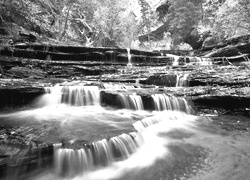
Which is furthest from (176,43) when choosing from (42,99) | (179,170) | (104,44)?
(179,170)

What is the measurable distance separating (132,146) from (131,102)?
11.1 ft

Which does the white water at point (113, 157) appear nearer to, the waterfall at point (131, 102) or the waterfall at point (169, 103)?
the waterfall at point (131, 102)

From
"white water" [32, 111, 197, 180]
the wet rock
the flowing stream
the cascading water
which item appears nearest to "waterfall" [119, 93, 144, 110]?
the flowing stream

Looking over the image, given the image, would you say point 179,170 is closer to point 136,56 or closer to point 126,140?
point 126,140

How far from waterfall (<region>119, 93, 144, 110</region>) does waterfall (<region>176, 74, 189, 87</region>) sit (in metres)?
3.90

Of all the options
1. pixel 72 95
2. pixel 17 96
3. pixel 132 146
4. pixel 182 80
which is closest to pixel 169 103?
pixel 182 80

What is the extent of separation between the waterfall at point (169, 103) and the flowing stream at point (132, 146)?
693 mm

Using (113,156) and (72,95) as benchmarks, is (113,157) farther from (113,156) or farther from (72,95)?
(72,95)

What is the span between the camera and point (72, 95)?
26.8 feet

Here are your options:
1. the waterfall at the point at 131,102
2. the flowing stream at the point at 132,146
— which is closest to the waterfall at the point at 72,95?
the flowing stream at the point at 132,146

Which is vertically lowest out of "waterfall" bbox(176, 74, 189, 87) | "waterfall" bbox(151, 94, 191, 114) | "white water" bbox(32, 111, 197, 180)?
"white water" bbox(32, 111, 197, 180)

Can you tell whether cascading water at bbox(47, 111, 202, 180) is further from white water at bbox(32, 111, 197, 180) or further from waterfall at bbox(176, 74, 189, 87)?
waterfall at bbox(176, 74, 189, 87)

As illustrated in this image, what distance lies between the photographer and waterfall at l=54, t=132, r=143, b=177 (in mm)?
3709

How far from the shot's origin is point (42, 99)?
7.70m
